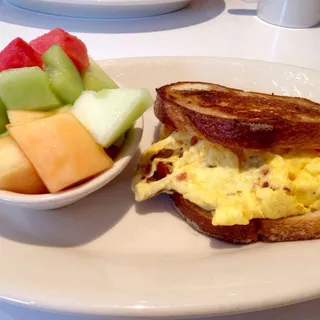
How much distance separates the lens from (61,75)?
122cm

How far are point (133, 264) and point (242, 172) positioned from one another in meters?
0.34

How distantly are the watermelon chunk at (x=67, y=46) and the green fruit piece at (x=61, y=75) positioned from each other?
0.17 feet

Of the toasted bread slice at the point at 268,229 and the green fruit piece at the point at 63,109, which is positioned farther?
the green fruit piece at the point at 63,109

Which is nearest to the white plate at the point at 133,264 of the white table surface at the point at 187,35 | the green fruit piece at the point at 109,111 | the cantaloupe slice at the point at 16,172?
the cantaloupe slice at the point at 16,172

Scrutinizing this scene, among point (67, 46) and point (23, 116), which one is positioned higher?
point (67, 46)

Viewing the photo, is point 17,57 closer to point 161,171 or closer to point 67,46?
point 67,46

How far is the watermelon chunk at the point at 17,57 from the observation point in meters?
1.25

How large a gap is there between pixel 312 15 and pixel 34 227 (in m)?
1.82

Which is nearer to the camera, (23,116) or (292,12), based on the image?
(23,116)

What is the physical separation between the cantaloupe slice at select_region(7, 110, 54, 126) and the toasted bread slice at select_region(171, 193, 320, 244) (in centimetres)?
47

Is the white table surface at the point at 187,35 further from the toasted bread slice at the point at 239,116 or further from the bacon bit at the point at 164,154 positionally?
the bacon bit at the point at 164,154

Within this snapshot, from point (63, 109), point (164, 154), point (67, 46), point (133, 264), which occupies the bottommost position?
point (133, 264)

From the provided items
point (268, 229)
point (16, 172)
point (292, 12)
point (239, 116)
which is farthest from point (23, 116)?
point (292, 12)

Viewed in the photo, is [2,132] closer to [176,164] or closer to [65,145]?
[65,145]
